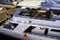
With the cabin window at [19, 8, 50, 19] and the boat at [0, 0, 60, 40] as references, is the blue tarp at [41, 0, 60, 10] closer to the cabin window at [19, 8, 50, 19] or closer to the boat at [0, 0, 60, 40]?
the boat at [0, 0, 60, 40]

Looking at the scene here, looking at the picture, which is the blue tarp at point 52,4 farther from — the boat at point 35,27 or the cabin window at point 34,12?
the cabin window at point 34,12

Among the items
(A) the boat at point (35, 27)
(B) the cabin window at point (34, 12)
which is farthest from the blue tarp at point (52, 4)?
(B) the cabin window at point (34, 12)

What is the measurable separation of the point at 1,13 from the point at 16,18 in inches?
35.3

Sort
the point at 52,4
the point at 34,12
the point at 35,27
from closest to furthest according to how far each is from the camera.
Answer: the point at 35,27 → the point at 52,4 → the point at 34,12

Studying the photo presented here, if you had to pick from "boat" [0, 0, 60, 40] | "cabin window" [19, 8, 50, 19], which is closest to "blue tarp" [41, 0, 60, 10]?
"boat" [0, 0, 60, 40]

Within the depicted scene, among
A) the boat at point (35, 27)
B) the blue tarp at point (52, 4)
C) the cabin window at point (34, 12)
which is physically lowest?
the boat at point (35, 27)

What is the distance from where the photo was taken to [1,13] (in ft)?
9.23

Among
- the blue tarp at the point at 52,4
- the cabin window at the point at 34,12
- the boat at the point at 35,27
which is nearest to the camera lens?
the boat at the point at 35,27

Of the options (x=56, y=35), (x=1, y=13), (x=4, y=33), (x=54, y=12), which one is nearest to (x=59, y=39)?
(x=56, y=35)

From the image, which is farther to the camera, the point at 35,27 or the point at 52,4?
the point at 52,4

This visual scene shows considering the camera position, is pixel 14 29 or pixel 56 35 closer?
pixel 56 35

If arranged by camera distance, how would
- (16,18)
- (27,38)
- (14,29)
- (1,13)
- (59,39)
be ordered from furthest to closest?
(1,13) → (16,18) → (14,29) → (27,38) → (59,39)

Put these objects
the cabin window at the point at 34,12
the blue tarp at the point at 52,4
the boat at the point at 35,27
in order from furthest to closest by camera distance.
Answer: the cabin window at the point at 34,12
the blue tarp at the point at 52,4
the boat at the point at 35,27

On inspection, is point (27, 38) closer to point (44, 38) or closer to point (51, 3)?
point (44, 38)
